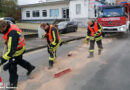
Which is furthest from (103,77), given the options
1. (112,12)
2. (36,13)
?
(36,13)

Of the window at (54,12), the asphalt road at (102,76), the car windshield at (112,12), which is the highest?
the window at (54,12)

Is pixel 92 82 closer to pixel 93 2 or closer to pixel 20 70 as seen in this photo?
pixel 20 70

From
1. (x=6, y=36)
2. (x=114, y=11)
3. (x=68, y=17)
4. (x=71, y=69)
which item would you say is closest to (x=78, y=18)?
(x=68, y=17)

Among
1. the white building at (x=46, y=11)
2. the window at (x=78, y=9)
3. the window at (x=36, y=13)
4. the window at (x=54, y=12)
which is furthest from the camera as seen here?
the window at (x=36, y=13)

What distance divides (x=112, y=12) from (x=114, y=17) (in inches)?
20.3

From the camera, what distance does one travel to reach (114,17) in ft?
44.0

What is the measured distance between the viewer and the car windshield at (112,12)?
43.9ft

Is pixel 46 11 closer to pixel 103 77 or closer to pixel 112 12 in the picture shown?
pixel 112 12

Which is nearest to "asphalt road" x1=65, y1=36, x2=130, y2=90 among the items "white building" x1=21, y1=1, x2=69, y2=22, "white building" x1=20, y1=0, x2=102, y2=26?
"white building" x1=20, y1=0, x2=102, y2=26

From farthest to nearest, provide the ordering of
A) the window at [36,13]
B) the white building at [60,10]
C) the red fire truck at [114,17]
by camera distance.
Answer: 1. the window at [36,13]
2. the white building at [60,10]
3. the red fire truck at [114,17]

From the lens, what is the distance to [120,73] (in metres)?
5.18

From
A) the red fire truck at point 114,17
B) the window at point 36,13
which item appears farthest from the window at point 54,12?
the red fire truck at point 114,17

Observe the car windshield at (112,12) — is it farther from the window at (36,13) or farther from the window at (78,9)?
the window at (36,13)

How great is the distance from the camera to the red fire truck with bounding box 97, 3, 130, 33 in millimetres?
13289
